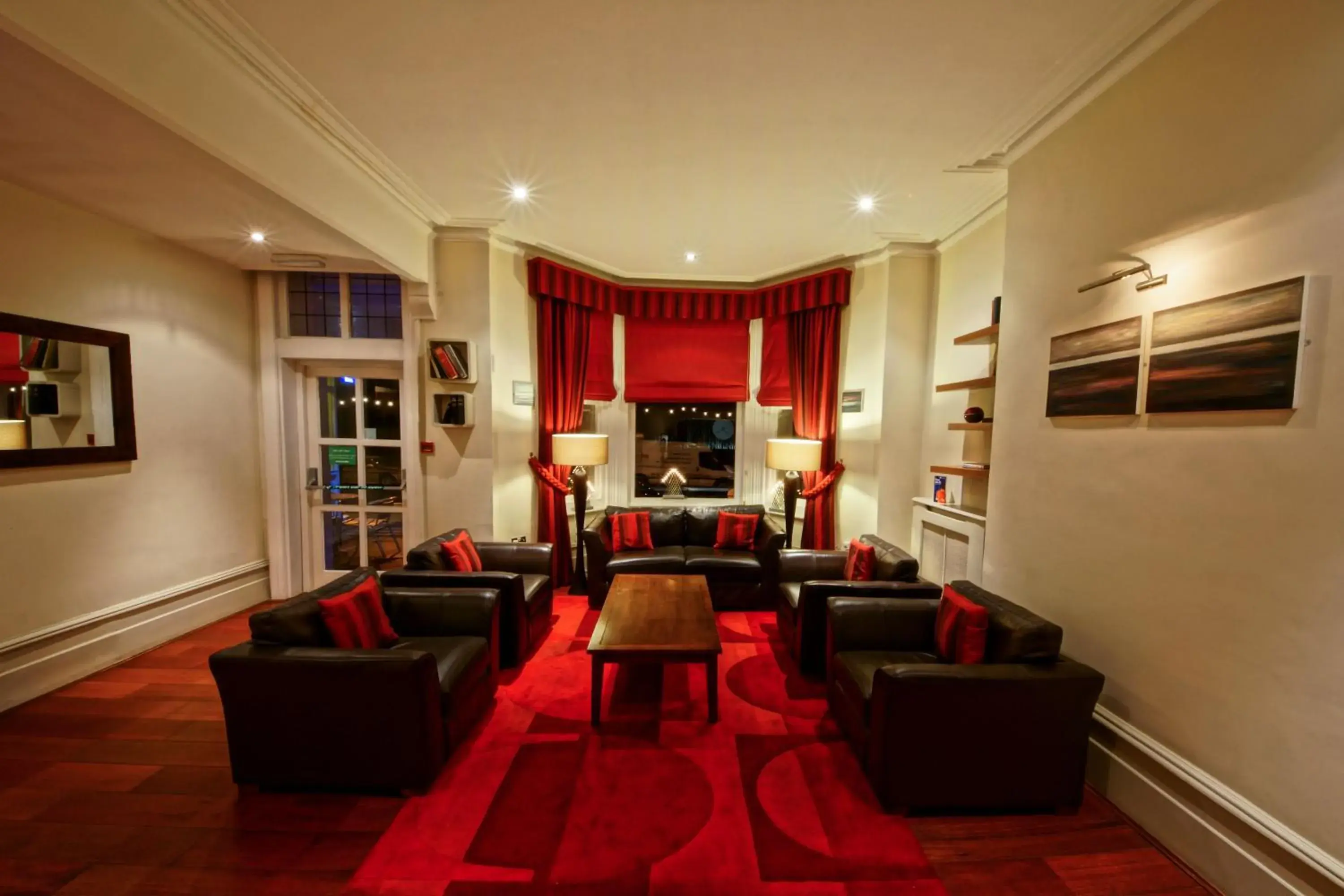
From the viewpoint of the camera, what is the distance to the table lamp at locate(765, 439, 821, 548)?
3.94m

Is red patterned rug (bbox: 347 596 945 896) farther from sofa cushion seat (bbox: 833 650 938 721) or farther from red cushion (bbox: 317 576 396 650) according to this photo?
red cushion (bbox: 317 576 396 650)

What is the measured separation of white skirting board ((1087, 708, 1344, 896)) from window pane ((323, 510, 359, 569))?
5152mm

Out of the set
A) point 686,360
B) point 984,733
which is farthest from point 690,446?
point 984,733

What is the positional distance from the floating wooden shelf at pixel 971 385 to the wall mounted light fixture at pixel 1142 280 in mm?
907

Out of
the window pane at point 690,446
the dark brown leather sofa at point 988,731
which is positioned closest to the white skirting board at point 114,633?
the window pane at point 690,446

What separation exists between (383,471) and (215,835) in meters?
2.69

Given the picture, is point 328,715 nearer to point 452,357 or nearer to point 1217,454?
point 452,357

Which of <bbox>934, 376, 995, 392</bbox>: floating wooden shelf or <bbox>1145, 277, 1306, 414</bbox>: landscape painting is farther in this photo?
<bbox>934, 376, 995, 392</bbox>: floating wooden shelf

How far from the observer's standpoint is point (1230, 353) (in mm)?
1530

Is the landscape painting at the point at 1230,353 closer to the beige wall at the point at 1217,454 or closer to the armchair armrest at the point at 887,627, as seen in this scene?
the beige wall at the point at 1217,454

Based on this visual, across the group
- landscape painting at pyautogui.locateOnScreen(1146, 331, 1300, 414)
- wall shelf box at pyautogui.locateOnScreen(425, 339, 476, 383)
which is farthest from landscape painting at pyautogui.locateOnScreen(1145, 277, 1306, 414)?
wall shelf box at pyautogui.locateOnScreen(425, 339, 476, 383)

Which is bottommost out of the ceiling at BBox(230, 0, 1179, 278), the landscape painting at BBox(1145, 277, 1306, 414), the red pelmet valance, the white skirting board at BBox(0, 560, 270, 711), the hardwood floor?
the hardwood floor

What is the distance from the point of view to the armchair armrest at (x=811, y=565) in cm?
332

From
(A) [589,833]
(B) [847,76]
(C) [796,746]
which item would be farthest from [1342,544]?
(A) [589,833]
